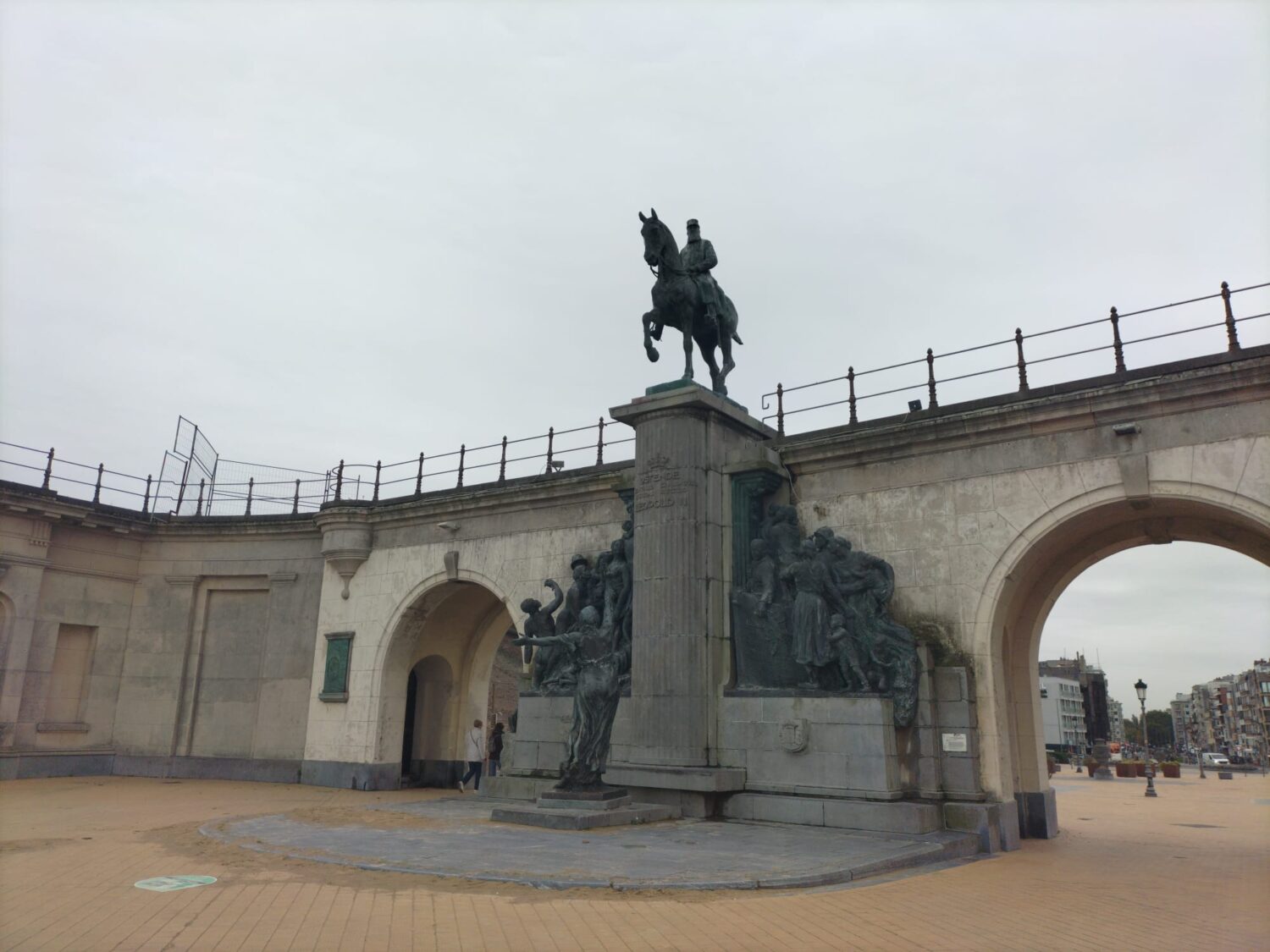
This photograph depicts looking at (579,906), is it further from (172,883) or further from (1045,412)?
(1045,412)

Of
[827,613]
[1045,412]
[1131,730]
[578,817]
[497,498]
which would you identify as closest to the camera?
[578,817]

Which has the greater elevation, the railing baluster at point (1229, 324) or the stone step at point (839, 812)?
the railing baluster at point (1229, 324)

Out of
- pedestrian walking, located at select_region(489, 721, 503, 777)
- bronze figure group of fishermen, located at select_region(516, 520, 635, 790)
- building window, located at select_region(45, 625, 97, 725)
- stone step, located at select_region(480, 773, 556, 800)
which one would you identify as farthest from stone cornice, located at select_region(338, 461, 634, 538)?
building window, located at select_region(45, 625, 97, 725)

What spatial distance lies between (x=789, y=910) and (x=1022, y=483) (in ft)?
26.9

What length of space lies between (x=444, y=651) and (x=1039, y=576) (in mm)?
13635

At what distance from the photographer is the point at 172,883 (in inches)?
306

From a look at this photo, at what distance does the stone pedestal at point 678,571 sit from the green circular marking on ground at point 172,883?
255 inches

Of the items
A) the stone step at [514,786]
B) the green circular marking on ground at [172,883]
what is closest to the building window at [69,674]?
the stone step at [514,786]

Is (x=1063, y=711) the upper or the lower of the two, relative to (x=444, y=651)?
lower

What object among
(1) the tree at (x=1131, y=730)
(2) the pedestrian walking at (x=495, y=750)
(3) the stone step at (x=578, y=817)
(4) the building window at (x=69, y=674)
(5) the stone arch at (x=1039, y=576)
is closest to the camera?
(3) the stone step at (x=578, y=817)

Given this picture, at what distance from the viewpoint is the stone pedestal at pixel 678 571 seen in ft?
42.9

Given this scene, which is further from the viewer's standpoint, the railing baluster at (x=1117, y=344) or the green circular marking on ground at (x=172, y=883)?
the railing baluster at (x=1117, y=344)

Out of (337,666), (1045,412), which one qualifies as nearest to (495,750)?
(337,666)

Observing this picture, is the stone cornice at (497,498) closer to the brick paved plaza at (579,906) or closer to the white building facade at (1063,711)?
the brick paved plaza at (579,906)
